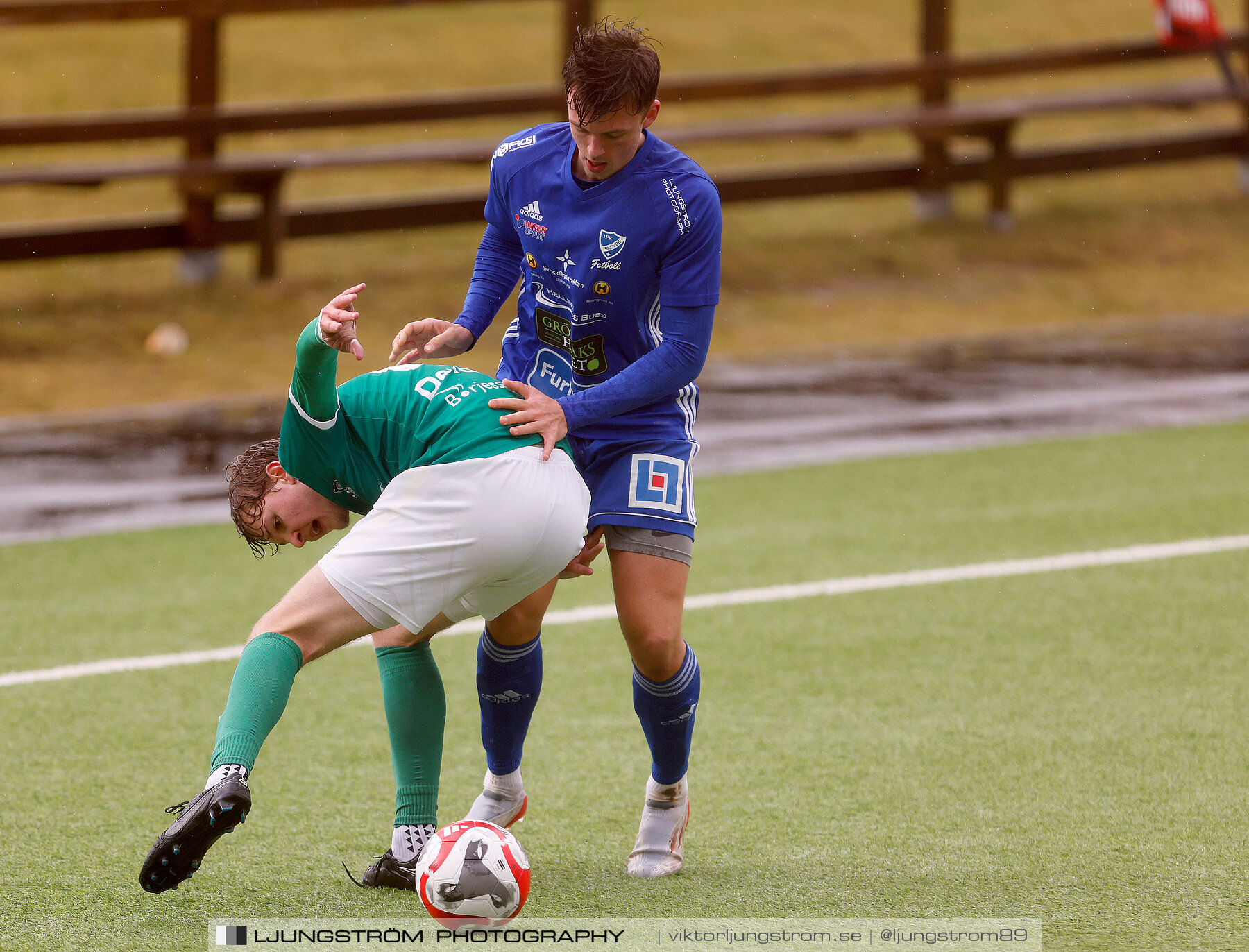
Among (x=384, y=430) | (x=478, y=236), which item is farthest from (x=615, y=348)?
(x=478, y=236)

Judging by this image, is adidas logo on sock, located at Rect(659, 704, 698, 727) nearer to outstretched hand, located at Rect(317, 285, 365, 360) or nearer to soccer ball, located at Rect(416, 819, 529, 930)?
soccer ball, located at Rect(416, 819, 529, 930)

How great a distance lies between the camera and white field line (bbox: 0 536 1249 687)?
5.87 m

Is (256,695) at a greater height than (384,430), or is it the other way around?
(384,430)

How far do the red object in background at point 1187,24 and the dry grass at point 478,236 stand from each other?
1802 mm

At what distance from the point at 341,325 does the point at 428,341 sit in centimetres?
61

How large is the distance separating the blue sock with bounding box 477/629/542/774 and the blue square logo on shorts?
0.48 metres

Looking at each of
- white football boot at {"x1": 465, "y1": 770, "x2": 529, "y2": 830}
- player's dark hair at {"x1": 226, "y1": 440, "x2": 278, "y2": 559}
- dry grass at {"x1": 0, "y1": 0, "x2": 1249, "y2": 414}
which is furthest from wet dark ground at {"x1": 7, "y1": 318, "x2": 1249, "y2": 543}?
player's dark hair at {"x1": 226, "y1": 440, "x2": 278, "y2": 559}

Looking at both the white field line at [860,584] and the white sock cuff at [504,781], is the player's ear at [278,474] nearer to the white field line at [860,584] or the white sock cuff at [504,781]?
the white sock cuff at [504,781]

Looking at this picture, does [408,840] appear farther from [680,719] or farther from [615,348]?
[615,348]

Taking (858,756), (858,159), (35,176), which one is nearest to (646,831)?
(858,756)

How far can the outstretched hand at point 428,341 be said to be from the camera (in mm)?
3980

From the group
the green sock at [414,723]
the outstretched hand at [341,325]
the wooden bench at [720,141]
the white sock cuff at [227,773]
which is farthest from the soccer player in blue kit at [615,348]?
the wooden bench at [720,141]

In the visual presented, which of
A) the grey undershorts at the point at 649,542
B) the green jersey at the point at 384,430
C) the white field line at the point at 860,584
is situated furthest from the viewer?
the white field line at the point at 860,584

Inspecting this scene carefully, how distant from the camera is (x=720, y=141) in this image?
13.8 metres
